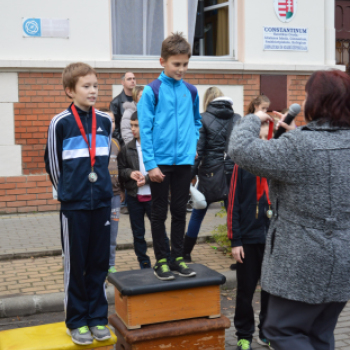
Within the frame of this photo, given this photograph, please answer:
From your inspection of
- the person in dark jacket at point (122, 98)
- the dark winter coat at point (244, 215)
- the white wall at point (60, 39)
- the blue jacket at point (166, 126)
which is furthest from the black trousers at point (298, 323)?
the white wall at point (60, 39)

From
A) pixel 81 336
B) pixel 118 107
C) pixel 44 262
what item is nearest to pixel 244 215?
pixel 81 336

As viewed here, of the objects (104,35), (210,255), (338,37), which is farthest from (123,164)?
(338,37)

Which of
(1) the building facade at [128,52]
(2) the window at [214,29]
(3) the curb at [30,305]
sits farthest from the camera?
(2) the window at [214,29]

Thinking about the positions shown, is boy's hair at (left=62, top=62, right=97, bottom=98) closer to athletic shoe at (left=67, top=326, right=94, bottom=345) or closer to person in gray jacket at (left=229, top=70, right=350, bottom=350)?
person in gray jacket at (left=229, top=70, right=350, bottom=350)

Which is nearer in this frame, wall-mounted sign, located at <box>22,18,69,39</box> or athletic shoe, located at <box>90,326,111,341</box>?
athletic shoe, located at <box>90,326,111,341</box>

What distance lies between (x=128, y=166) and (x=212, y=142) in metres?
1.23

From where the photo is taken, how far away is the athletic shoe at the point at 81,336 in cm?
359

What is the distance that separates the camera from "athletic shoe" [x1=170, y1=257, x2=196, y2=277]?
4088 mm

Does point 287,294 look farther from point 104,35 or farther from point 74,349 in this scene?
point 104,35

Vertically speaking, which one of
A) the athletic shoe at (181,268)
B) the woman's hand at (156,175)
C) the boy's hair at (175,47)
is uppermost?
the boy's hair at (175,47)

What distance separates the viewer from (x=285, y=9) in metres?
10.3

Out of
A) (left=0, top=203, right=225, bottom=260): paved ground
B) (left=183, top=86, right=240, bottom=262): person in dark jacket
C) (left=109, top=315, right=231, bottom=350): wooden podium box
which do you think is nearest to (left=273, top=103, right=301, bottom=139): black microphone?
(left=109, top=315, right=231, bottom=350): wooden podium box

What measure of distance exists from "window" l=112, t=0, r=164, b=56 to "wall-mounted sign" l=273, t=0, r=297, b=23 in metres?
2.22

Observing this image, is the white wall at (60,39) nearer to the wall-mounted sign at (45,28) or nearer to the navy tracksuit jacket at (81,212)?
the wall-mounted sign at (45,28)
